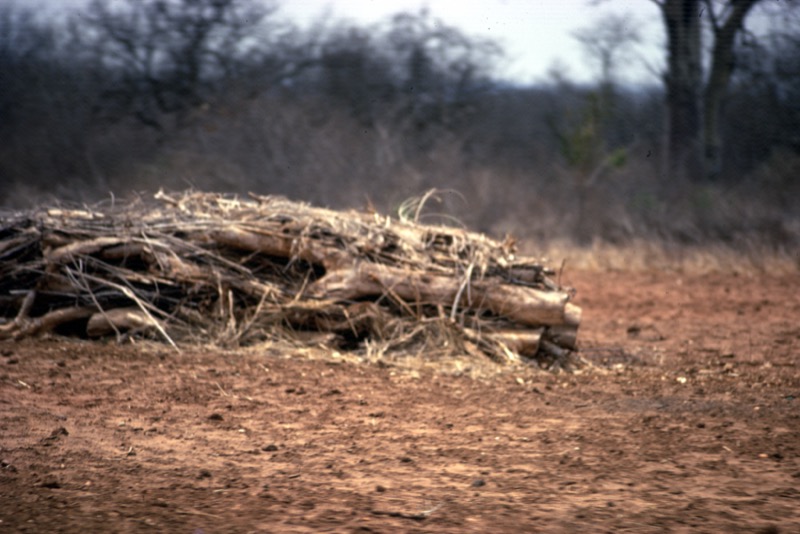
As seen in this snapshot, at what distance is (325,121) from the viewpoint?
14422 mm

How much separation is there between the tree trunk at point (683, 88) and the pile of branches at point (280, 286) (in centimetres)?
750

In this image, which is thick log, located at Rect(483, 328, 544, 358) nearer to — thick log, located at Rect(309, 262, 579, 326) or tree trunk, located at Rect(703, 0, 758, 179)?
thick log, located at Rect(309, 262, 579, 326)

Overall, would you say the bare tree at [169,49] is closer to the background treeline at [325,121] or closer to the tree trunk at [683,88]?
the background treeline at [325,121]

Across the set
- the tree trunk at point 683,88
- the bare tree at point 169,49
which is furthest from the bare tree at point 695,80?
the bare tree at point 169,49

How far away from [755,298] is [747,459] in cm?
573

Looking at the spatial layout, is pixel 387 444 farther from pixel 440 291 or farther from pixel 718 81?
pixel 718 81

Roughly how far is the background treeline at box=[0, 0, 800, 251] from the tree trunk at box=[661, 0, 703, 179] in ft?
0.55

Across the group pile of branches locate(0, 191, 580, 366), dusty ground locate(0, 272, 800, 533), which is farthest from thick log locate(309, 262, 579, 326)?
dusty ground locate(0, 272, 800, 533)

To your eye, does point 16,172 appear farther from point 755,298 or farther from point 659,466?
point 659,466

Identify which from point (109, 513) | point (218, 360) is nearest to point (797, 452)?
point (109, 513)

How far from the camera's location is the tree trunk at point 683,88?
41.8ft

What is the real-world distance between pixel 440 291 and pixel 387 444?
217cm

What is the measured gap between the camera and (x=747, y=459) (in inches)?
144

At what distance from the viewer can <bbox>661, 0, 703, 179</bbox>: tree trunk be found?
41.8 ft
